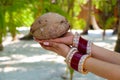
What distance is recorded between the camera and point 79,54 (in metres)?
0.80

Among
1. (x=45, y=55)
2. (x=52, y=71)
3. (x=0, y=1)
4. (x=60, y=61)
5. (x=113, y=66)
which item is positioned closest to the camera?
(x=113, y=66)

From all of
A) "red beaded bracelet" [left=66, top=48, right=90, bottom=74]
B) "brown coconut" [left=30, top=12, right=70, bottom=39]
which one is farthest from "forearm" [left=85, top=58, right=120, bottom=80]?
"brown coconut" [left=30, top=12, right=70, bottom=39]

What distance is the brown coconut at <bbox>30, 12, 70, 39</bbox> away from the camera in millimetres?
818

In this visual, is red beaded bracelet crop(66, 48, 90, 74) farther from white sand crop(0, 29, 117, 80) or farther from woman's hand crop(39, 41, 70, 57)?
white sand crop(0, 29, 117, 80)

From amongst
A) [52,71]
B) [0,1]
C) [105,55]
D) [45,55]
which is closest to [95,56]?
[105,55]

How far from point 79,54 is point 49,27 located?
10cm

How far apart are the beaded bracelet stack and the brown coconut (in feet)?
0.15

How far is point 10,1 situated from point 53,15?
1.61 m

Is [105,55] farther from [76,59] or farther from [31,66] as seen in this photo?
[31,66]

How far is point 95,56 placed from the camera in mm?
846

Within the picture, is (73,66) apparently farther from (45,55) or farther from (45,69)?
(45,55)

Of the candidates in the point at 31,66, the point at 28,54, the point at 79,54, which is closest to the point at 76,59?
the point at 79,54

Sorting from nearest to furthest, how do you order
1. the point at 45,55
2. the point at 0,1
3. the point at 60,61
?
1. the point at 0,1
2. the point at 60,61
3. the point at 45,55

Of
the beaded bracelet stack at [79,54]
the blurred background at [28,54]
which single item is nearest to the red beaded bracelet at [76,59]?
the beaded bracelet stack at [79,54]
